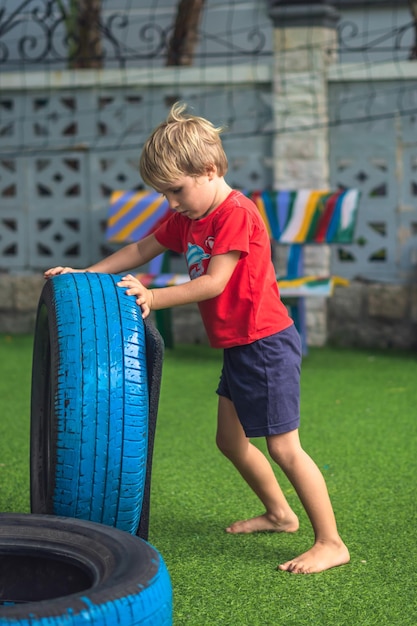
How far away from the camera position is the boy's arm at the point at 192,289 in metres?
2.97

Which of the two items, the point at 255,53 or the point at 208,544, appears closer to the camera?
the point at 208,544

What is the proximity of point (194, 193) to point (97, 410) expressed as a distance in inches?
28.9

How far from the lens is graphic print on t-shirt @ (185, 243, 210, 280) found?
3119 millimetres

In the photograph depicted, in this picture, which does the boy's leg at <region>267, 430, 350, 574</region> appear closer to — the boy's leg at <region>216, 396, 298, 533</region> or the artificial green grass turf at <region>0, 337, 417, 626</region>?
the artificial green grass turf at <region>0, 337, 417, 626</region>

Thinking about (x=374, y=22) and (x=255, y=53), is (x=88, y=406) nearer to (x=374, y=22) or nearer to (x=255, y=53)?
(x=255, y=53)

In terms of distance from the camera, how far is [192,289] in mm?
2965

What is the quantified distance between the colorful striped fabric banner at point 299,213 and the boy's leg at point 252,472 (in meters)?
3.55

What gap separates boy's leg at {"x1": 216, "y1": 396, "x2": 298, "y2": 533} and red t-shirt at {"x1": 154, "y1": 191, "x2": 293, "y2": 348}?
12.0 inches

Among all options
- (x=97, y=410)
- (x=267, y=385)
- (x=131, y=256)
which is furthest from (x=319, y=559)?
(x=131, y=256)

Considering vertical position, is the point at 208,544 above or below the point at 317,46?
below

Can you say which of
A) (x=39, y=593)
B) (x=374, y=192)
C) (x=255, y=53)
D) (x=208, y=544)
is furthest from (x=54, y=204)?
(x=39, y=593)

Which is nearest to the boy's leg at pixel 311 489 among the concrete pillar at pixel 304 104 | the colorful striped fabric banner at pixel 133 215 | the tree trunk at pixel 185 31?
the colorful striped fabric banner at pixel 133 215

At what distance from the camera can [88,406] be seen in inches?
108

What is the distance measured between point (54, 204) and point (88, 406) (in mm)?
5238
